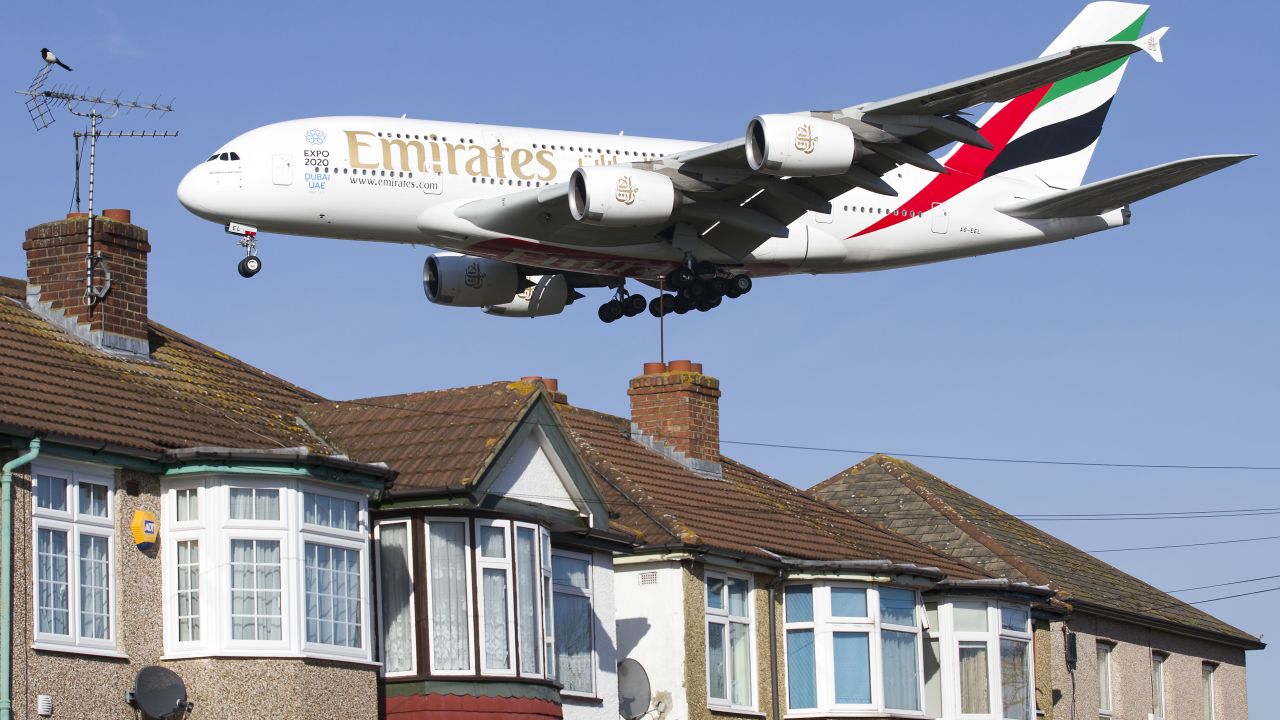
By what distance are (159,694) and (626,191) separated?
56.7ft

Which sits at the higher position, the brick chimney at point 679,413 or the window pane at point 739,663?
the brick chimney at point 679,413

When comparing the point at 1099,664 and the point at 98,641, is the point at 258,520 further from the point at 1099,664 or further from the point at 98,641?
the point at 1099,664

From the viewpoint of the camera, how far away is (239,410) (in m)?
25.4

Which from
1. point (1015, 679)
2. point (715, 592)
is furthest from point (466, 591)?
point (1015, 679)

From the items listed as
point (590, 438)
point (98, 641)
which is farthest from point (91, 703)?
point (590, 438)

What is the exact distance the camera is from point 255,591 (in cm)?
2109

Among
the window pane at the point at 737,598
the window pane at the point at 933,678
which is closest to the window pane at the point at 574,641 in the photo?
the window pane at the point at 737,598

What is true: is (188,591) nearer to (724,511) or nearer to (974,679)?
(724,511)

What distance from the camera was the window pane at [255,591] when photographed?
2098 centimetres

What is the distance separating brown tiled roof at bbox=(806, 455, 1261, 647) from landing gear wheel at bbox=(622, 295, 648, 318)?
4890 mm

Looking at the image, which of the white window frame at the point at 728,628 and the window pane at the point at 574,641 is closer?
the window pane at the point at 574,641

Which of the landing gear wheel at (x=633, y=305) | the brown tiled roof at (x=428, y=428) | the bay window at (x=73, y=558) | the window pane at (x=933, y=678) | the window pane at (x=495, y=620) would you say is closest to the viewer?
the bay window at (x=73, y=558)

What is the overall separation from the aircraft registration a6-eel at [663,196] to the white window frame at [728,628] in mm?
8503

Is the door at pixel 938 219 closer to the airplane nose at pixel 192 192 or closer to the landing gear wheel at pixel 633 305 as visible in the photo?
the landing gear wheel at pixel 633 305
